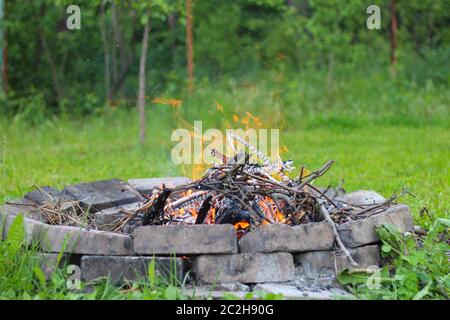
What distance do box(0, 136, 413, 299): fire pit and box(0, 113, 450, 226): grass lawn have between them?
1065mm

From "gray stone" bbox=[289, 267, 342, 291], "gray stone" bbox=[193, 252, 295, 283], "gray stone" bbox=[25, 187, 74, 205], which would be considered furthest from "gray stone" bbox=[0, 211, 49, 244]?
"gray stone" bbox=[289, 267, 342, 291]

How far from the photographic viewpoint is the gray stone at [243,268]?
3785 mm

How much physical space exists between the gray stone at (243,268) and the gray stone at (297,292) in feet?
0.18

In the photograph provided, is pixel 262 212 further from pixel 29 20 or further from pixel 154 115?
pixel 29 20

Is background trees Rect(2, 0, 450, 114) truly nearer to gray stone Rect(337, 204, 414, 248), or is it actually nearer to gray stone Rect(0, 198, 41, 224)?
gray stone Rect(0, 198, 41, 224)

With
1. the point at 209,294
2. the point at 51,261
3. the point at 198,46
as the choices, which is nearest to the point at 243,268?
the point at 209,294

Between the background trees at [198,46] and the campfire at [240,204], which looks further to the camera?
the background trees at [198,46]

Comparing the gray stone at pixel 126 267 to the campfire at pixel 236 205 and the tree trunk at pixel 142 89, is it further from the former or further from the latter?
the tree trunk at pixel 142 89

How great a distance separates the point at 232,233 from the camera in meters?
3.79

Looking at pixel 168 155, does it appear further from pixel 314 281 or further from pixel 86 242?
pixel 314 281

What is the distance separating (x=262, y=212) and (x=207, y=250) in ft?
1.56

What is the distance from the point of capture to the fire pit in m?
3.79

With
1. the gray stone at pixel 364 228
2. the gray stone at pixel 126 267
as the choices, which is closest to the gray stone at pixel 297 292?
the gray stone at pixel 364 228

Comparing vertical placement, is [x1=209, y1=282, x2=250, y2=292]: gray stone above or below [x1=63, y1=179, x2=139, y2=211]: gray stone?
below
